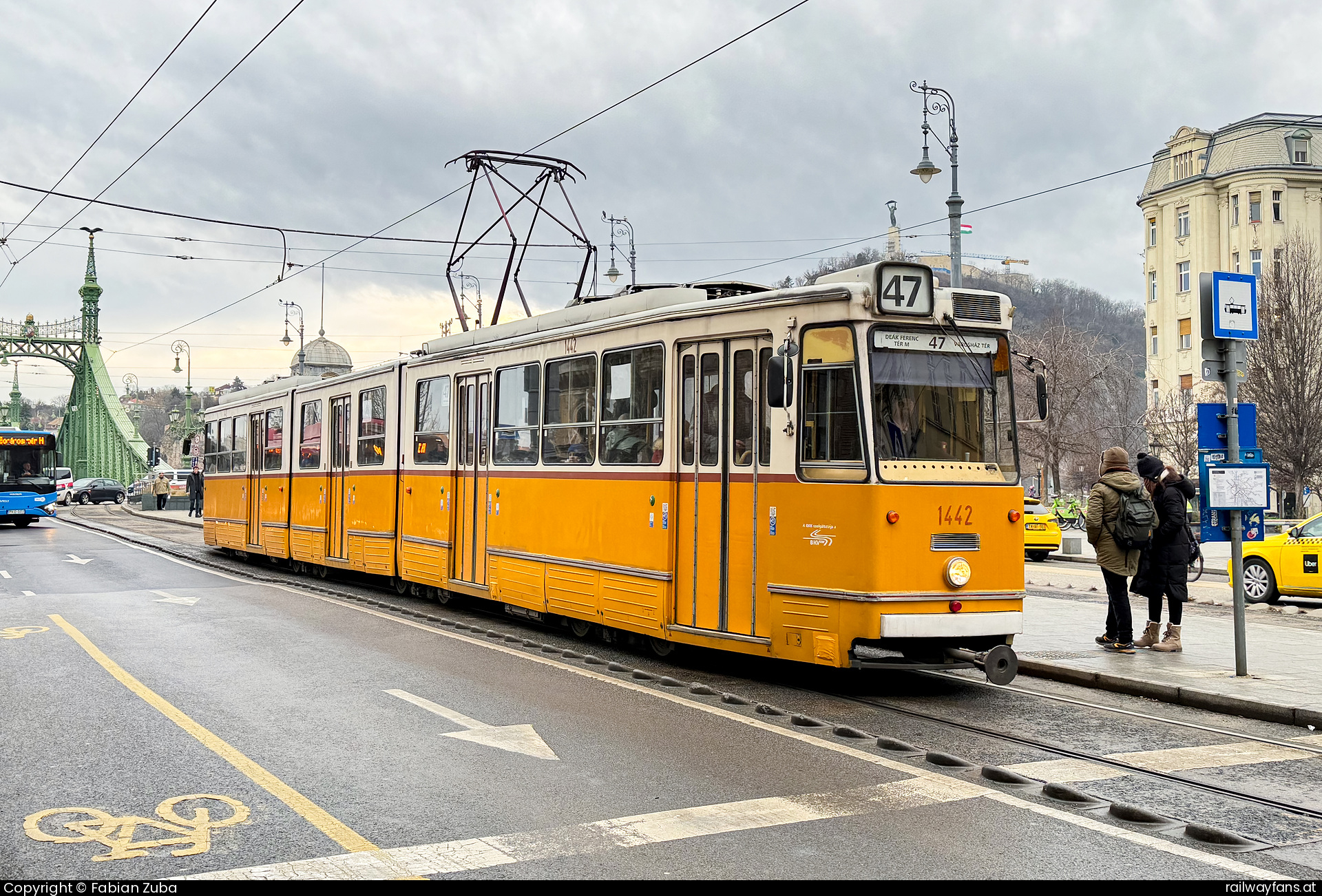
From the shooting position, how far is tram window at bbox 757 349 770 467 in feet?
31.6

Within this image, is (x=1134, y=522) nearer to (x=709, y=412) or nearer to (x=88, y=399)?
(x=709, y=412)

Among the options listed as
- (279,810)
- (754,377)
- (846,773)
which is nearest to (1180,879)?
(846,773)

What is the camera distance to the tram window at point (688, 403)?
10297mm

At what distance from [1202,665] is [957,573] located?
3.12 metres

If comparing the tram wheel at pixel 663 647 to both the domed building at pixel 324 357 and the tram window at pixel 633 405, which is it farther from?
the domed building at pixel 324 357

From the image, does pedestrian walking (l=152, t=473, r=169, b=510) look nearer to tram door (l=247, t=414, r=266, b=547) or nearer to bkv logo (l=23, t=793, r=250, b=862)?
tram door (l=247, t=414, r=266, b=547)

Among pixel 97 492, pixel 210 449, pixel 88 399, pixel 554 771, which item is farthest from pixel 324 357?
pixel 554 771

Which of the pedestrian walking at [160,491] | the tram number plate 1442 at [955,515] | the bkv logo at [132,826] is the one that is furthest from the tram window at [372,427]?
the pedestrian walking at [160,491]

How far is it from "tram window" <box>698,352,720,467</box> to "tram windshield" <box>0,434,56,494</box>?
38258 mm

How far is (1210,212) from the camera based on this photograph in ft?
191

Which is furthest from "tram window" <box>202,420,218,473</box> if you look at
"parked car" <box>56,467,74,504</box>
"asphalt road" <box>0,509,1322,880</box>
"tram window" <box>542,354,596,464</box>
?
"parked car" <box>56,467,74,504</box>

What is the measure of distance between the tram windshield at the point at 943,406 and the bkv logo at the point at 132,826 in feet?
17.1

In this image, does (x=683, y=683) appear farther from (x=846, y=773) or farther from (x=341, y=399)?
(x=341, y=399)

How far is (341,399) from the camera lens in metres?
18.6
